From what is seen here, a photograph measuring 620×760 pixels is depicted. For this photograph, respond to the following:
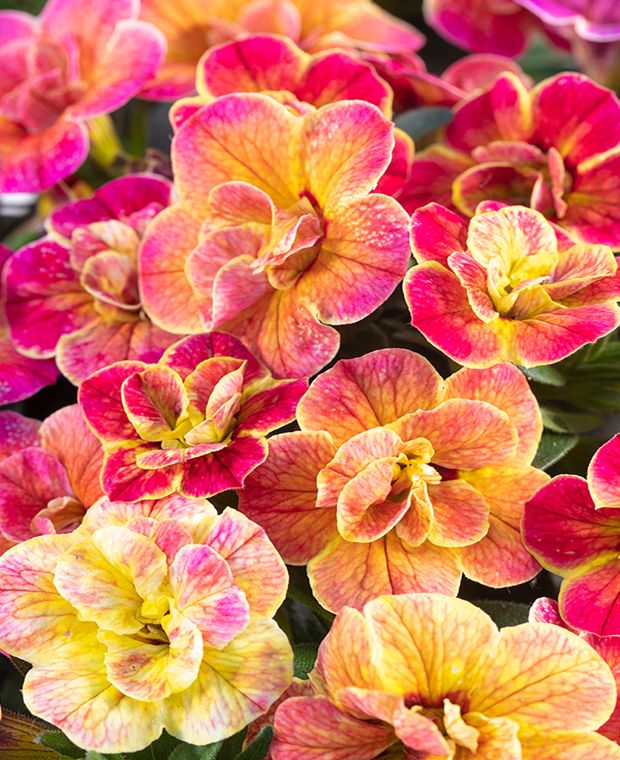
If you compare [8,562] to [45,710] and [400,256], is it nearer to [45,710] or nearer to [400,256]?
[45,710]

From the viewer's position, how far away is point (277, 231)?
0.49 meters

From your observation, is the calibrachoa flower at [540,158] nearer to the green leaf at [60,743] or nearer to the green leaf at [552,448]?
the green leaf at [552,448]

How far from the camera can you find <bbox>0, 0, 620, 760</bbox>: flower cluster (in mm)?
387

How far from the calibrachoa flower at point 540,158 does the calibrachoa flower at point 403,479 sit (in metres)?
0.14

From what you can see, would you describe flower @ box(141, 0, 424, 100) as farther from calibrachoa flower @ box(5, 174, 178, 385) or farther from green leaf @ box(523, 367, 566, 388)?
green leaf @ box(523, 367, 566, 388)

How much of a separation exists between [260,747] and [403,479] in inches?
4.8

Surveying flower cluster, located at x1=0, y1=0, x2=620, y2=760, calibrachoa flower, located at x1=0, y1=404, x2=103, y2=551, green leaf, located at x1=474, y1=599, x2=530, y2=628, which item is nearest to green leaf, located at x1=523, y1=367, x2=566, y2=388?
flower cluster, located at x1=0, y1=0, x2=620, y2=760

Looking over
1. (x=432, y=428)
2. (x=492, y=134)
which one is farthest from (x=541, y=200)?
(x=432, y=428)

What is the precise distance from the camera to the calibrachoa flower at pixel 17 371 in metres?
0.54

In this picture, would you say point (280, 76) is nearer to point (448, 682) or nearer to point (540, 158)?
point (540, 158)

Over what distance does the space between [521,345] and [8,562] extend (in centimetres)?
23

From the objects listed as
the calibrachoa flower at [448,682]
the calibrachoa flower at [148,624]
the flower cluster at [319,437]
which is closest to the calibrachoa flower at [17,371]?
the flower cluster at [319,437]

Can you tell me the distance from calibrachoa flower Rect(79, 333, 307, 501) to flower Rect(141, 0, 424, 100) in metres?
0.27

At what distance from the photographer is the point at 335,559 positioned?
43 cm
